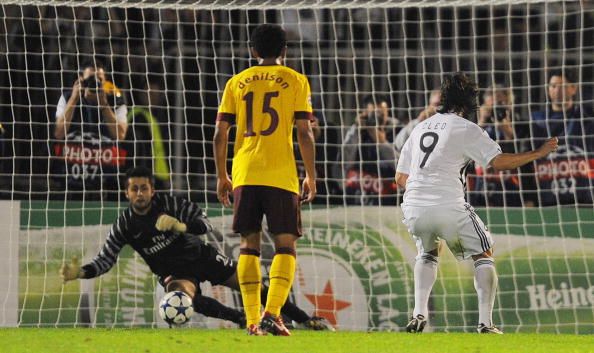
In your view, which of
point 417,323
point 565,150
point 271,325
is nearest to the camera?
point 271,325

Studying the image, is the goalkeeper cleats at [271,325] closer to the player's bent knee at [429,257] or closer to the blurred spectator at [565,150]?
the player's bent knee at [429,257]

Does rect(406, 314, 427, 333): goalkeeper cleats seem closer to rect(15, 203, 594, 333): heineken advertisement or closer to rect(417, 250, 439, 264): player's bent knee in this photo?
rect(417, 250, 439, 264): player's bent knee

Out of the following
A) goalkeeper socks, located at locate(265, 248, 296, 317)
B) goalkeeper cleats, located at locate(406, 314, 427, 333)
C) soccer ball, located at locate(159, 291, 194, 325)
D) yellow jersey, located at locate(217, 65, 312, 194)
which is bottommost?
goalkeeper cleats, located at locate(406, 314, 427, 333)

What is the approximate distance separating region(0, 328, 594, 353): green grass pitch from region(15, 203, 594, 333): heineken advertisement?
2415 mm

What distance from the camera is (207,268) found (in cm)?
905

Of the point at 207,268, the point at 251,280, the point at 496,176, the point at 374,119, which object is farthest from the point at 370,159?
the point at 251,280

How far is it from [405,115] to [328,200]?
1.57 m

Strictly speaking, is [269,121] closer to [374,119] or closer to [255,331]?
[255,331]

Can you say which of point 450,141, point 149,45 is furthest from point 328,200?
point 450,141

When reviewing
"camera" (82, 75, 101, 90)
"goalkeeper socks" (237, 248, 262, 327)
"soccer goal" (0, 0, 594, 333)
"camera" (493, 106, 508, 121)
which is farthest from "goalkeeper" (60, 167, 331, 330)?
"camera" (493, 106, 508, 121)

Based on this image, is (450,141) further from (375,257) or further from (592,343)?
(375,257)

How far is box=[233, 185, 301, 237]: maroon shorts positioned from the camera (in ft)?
21.2

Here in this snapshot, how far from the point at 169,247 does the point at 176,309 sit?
830 millimetres

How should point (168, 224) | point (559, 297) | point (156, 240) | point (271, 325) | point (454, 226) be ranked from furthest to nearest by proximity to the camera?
A: point (559, 297) < point (156, 240) < point (168, 224) < point (454, 226) < point (271, 325)
